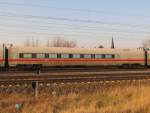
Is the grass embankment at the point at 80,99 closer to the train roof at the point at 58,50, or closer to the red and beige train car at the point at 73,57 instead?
the red and beige train car at the point at 73,57

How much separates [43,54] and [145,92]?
23.6 m

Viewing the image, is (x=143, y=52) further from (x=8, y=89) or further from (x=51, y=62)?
(x=8, y=89)

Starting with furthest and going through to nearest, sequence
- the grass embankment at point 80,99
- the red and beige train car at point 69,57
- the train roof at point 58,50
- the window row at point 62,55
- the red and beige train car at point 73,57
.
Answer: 1. the train roof at point 58,50
2. the window row at point 62,55
3. the red and beige train car at point 73,57
4. the red and beige train car at point 69,57
5. the grass embankment at point 80,99

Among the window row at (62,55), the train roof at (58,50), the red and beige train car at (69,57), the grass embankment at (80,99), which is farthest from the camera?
the train roof at (58,50)

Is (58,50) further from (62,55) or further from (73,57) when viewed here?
(73,57)

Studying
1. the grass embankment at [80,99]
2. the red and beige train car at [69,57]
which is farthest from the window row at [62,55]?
the grass embankment at [80,99]

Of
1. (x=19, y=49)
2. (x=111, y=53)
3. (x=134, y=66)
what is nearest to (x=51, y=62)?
(x=19, y=49)

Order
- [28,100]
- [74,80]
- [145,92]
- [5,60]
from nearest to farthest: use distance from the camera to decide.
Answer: [28,100] < [145,92] < [74,80] < [5,60]

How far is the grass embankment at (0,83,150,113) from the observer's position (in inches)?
532

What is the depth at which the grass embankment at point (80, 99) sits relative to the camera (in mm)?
13523

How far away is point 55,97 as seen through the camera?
16234 millimetres

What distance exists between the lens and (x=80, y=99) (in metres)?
16.0

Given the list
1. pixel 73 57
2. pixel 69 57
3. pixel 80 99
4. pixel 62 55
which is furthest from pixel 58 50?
pixel 80 99

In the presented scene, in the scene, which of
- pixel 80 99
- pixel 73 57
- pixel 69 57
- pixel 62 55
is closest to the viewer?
pixel 80 99
